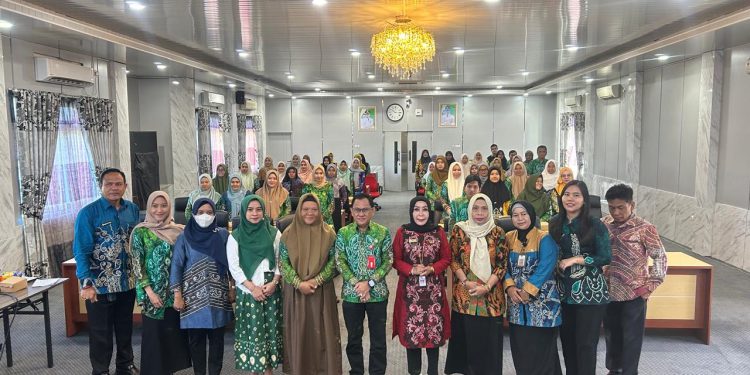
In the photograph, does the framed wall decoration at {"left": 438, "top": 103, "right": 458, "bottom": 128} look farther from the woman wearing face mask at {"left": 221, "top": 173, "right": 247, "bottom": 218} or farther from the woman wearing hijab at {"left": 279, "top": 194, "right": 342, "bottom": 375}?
the woman wearing hijab at {"left": 279, "top": 194, "right": 342, "bottom": 375}

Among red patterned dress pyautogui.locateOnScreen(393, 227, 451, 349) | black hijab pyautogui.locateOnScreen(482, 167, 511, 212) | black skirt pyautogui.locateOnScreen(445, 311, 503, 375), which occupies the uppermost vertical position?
black hijab pyautogui.locateOnScreen(482, 167, 511, 212)

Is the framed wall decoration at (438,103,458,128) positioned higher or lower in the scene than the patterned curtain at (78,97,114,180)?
higher

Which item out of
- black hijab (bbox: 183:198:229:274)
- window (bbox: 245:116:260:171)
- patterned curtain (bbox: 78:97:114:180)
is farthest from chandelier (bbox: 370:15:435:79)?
window (bbox: 245:116:260:171)

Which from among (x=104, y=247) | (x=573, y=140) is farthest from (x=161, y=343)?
(x=573, y=140)

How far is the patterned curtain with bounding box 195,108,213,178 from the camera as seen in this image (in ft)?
39.0

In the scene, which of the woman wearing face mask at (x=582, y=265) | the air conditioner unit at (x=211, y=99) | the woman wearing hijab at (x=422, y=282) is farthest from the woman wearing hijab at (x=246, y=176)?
the woman wearing face mask at (x=582, y=265)

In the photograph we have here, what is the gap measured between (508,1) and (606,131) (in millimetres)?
8280

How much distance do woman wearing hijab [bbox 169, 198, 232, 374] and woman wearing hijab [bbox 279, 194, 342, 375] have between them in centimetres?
45

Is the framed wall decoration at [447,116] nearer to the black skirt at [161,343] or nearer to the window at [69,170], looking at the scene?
the window at [69,170]

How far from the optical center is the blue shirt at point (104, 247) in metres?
3.66

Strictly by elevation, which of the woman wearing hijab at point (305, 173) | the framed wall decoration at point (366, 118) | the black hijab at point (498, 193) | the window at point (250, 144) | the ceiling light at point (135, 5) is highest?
the ceiling light at point (135, 5)

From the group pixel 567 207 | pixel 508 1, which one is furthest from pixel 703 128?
pixel 567 207

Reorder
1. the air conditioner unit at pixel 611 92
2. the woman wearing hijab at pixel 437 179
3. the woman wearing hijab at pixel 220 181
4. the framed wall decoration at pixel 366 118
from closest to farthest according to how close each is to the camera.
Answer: the woman wearing hijab at pixel 437 179
the woman wearing hijab at pixel 220 181
the air conditioner unit at pixel 611 92
the framed wall decoration at pixel 366 118

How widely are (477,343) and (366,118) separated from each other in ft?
49.8
